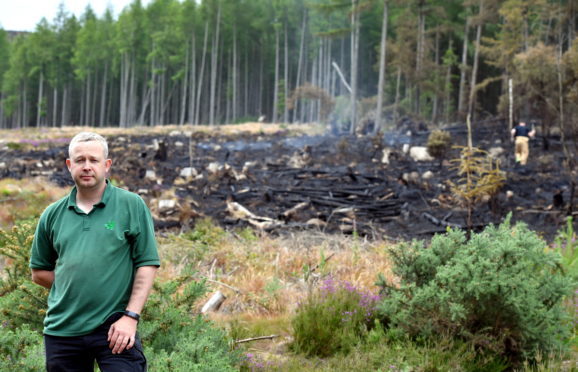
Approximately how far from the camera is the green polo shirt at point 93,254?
6.84ft

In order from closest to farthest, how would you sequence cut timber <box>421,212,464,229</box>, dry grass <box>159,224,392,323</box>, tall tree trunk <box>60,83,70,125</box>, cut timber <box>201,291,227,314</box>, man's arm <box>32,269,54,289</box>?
man's arm <box>32,269,54,289</box>, cut timber <box>201,291,227,314</box>, dry grass <box>159,224,392,323</box>, cut timber <box>421,212,464,229</box>, tall tree trunk <box>60,83,70,125</box>

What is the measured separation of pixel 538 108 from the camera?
19.9 metres

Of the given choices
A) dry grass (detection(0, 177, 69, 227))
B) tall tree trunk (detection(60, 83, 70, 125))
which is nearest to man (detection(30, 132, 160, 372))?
dry grass (detection(0, 177, 69, 227))

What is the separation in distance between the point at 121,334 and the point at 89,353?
0.20 meters

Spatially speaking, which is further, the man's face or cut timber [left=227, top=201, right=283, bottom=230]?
cut timber [left=227, top=201, right=283, bottom=230]

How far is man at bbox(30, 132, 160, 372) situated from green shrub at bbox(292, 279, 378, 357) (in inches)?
84.6

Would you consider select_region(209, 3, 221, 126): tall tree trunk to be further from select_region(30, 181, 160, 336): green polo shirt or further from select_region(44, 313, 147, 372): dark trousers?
select_region(44, 313, 147, 372): dark trousers

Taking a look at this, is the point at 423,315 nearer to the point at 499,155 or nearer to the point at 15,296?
the point at 15,296

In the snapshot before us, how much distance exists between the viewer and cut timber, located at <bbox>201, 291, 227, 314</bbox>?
15.6 feet

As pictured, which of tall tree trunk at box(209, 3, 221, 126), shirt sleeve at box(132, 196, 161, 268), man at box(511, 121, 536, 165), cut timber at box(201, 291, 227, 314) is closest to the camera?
shirt sleeve at box(132, 196, 161, 268)

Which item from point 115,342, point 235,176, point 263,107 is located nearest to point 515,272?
point 115,342

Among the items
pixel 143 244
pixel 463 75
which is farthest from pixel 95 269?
pixel 463 75

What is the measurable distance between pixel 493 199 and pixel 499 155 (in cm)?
819

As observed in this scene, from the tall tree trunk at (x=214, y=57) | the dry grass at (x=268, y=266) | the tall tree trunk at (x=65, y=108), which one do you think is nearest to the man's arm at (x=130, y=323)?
the dry grass at (x=268, y=266)
